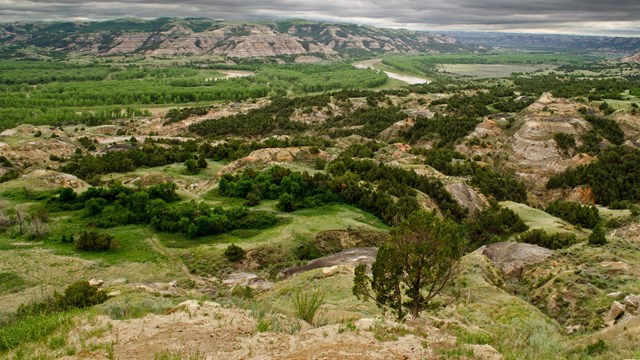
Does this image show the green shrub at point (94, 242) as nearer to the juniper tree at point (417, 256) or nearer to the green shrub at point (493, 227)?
the juniper tree at point (417, 256)

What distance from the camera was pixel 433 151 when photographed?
7344cm

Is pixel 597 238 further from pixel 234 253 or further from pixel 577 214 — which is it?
pixel 234 253

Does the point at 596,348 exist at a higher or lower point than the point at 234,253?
higher

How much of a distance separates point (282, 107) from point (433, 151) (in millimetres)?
59974

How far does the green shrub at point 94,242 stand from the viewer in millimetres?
34094

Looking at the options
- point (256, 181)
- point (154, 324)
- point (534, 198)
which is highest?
point (154, 324)

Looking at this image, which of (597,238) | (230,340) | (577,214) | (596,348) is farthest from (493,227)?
(230,340)

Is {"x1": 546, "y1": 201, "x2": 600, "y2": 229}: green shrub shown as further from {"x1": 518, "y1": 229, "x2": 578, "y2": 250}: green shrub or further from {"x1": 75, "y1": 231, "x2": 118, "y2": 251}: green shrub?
{"x1": 75, "y1": 231, "x2": 118, "y2": 251}: green shrub

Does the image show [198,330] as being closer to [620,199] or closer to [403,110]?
[620,199]

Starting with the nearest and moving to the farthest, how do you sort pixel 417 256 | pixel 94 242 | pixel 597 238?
1. pixel 417 256
2. pixel 597 238
3. pixel 94 242

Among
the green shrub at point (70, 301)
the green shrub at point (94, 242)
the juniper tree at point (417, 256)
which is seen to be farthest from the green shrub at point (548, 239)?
the green shrub at point (94, 242)

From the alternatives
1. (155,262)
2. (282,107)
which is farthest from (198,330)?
(282,107)

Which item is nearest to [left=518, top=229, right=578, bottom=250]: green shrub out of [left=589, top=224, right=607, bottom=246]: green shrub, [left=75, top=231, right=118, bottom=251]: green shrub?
[left=589, top=224, right=607, bottom=246]: green shrub

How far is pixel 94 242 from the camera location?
34219 millimetres
